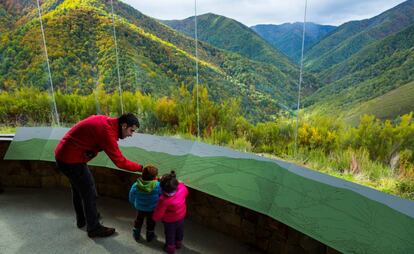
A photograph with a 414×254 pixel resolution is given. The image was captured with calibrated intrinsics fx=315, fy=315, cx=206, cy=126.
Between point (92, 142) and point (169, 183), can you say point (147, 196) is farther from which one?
point (92, 142)

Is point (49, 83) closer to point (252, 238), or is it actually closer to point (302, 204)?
point (252, 238)

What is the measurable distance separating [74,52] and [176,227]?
3768 mm

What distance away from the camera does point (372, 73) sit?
2.67 meters

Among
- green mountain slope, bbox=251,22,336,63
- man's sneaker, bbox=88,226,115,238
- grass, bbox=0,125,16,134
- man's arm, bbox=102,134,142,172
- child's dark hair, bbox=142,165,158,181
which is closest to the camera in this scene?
man's arm, bbox=102,134,142,172

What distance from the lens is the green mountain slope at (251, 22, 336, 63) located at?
9.53 ft

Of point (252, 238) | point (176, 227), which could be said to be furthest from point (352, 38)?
point (176, 227)

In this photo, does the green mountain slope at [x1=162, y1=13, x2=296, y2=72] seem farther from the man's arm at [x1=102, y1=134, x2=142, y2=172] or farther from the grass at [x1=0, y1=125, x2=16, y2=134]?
the grass at [x1=0, y1=125, x2=16, y2=134]

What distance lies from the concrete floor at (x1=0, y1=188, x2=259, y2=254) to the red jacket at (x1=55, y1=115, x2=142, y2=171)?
2.27ft

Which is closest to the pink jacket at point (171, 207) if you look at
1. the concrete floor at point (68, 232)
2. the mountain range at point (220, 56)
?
the concrete floor at point (68, 232)

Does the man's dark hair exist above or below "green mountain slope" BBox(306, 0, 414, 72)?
below

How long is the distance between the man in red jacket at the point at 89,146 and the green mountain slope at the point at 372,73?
186cm

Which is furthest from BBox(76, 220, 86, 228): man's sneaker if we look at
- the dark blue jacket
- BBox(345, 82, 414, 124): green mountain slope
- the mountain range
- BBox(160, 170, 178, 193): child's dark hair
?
BBox(345, 82, 414, 124): green mountain slope

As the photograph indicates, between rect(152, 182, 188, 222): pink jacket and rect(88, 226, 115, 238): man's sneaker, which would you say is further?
rect(88, 226, 115, 238): man's sneaker

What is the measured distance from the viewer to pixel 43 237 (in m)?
2.59
